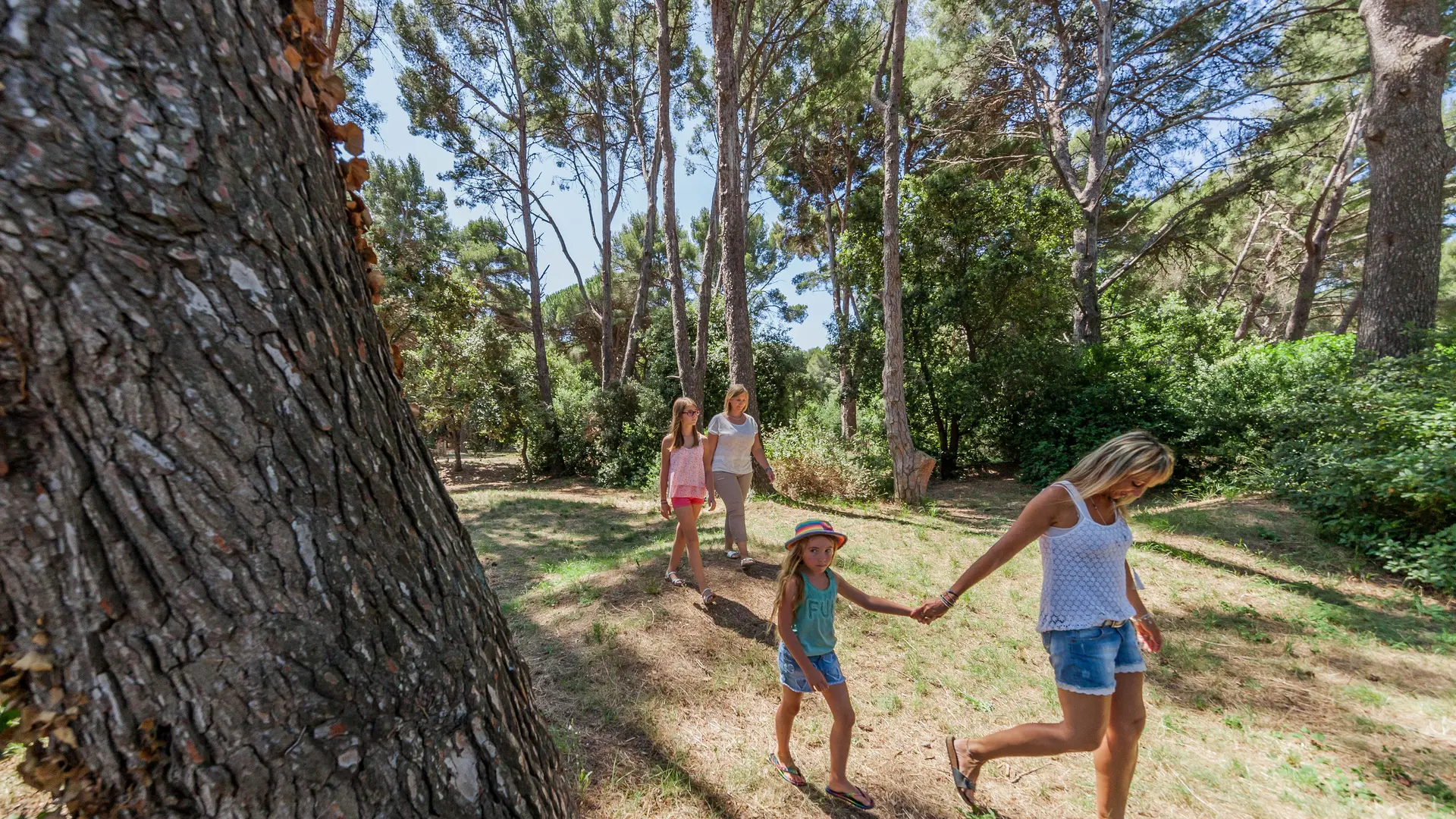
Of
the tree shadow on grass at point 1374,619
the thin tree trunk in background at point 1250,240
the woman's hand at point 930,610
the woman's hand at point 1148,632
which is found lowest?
the tree shadow on grass at point 1374,619

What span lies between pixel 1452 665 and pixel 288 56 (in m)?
6.33

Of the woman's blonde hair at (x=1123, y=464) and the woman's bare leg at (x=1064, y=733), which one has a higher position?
the woman's blonde hair at (x=1123, y=464)

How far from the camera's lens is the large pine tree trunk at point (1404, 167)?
600 centimetres

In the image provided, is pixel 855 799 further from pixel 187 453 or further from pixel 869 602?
pixel 187 453

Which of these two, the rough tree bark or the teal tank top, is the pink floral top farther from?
the rough tree bark

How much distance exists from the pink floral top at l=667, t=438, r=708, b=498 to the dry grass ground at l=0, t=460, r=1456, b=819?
0.86m

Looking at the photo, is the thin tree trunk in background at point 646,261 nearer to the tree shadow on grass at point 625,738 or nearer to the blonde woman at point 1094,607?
→ the tree shadow on grass at point 625,738

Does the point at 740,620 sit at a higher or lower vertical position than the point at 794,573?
lower

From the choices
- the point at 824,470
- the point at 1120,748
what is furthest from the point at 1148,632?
the point at 824,470

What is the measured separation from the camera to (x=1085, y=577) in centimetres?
200

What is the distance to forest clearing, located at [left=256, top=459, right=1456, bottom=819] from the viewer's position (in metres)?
2.40

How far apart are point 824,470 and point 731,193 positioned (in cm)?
469

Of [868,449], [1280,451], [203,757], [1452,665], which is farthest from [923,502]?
[203,757]

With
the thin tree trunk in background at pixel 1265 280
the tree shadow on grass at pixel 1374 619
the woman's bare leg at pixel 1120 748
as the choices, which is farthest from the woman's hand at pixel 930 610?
the thin tree trunk in background at pixel 1265 280
